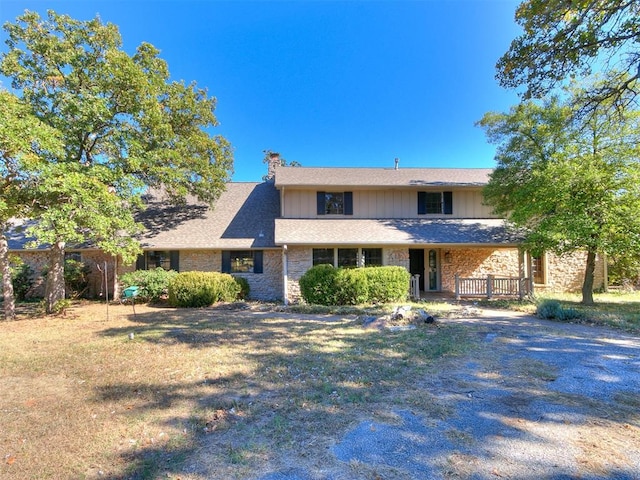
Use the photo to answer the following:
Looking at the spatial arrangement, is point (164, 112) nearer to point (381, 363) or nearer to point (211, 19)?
point (211, 19)

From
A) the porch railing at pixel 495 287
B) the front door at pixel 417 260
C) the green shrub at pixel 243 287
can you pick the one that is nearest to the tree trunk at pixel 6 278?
the green shrub at pixel 243 287

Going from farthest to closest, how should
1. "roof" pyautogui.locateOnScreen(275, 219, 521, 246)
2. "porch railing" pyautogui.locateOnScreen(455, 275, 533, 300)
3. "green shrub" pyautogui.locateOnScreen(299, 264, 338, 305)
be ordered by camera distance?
"roof" pyautogui.locateOnScreen(275, 219, 521, 246)
"porch railing" pyautogui.locateOnScreen(455, 275, 533, 300)
"green shrub" pyautogui.locateOnScreen(299, 264, 338, 305)

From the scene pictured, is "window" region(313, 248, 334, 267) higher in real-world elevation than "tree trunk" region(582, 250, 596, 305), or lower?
higher

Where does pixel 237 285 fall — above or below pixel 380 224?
below

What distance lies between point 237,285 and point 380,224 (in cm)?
691

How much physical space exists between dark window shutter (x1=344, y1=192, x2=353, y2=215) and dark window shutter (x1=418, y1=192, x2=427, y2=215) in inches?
134

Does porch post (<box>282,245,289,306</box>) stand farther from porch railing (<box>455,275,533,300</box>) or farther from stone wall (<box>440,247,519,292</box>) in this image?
stone wall (<box>440,247,519,292</box>)

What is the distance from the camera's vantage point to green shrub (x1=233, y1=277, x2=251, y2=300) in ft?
44.4

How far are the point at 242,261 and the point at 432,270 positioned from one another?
362 inches

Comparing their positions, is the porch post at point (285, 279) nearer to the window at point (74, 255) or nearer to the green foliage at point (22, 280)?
the window at point (74, 255)

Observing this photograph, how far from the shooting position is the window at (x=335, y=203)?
598 inches

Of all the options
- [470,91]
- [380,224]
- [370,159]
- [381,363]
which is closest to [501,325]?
[381,363]

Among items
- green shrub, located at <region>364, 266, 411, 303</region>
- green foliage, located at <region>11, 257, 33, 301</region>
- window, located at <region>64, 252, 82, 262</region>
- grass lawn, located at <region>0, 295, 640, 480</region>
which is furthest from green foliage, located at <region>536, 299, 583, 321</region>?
green foliage, located at <region>11, 257, 33, 301</region>

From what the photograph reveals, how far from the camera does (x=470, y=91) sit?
15062mm
